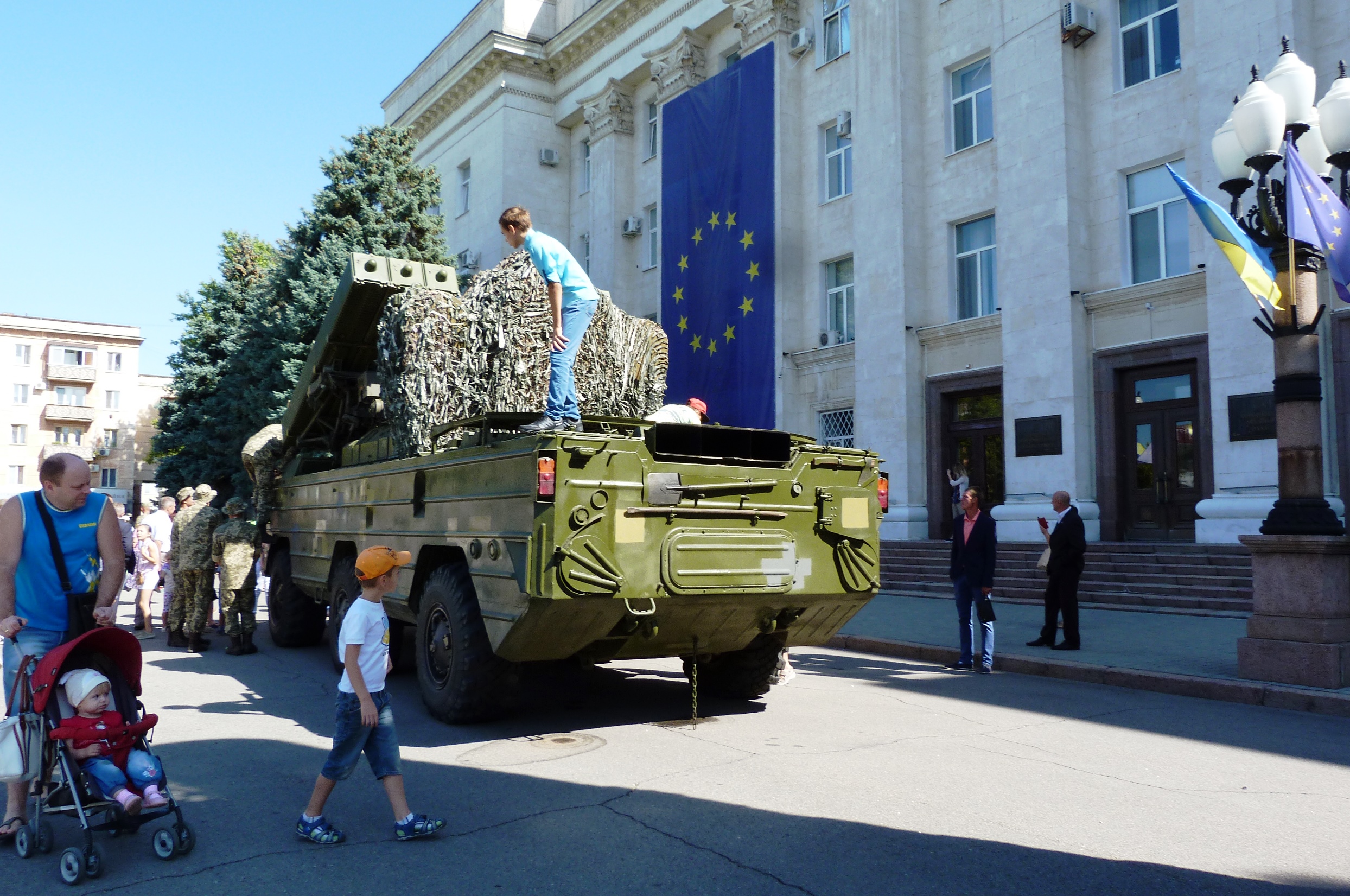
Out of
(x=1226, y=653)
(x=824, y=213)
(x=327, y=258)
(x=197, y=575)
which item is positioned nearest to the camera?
(x=1226, y=653)

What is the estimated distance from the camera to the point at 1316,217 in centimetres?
865

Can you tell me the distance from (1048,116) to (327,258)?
18004 millimetres

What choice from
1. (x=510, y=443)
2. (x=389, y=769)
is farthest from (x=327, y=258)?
(x=389, y=769)

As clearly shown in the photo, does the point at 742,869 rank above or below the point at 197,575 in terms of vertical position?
below

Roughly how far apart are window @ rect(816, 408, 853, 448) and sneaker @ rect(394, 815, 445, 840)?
63.1 ft

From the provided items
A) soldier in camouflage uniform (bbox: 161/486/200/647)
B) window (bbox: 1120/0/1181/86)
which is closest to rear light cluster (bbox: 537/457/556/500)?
soldier in camouflage uniform (bbox: 161/486/200/647)

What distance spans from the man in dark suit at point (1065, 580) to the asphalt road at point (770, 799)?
7.31 ft

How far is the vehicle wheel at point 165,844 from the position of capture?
419cm

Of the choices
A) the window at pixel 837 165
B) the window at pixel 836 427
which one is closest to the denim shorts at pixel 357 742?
the window at pixel 836 427

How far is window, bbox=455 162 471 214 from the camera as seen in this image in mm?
37688

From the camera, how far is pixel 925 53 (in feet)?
72.2

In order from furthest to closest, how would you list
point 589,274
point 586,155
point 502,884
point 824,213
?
point 586,155
point 589,274
point 824,213
point 502,884

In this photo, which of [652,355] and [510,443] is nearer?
[510,443]

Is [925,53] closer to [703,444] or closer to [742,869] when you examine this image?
[703,444]
